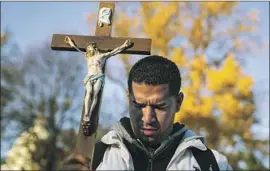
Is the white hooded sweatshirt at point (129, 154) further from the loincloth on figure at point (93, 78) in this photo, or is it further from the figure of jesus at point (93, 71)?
the loincloth on figure at point (93, 78)

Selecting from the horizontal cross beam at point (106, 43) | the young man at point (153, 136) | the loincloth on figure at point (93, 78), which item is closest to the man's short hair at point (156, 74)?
the young man at point (153, 136)

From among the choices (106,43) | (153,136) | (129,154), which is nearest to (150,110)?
(153,136)

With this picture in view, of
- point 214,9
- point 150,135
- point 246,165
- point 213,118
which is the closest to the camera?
point 150,135

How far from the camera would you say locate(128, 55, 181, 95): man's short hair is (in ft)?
7.18

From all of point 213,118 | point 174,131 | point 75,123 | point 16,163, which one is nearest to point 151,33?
point 213,118

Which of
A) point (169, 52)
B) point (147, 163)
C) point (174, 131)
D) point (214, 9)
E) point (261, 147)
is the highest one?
point (214, 9)

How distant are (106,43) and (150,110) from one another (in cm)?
146

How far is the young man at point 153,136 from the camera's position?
2143mm

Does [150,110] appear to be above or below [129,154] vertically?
above

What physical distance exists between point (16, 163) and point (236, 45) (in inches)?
451

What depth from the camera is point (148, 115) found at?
2.11m

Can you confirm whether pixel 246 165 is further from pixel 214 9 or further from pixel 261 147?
pixel 214 9

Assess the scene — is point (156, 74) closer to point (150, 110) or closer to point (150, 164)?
point (150, 110)

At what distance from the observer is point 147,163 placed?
7.29 ft
